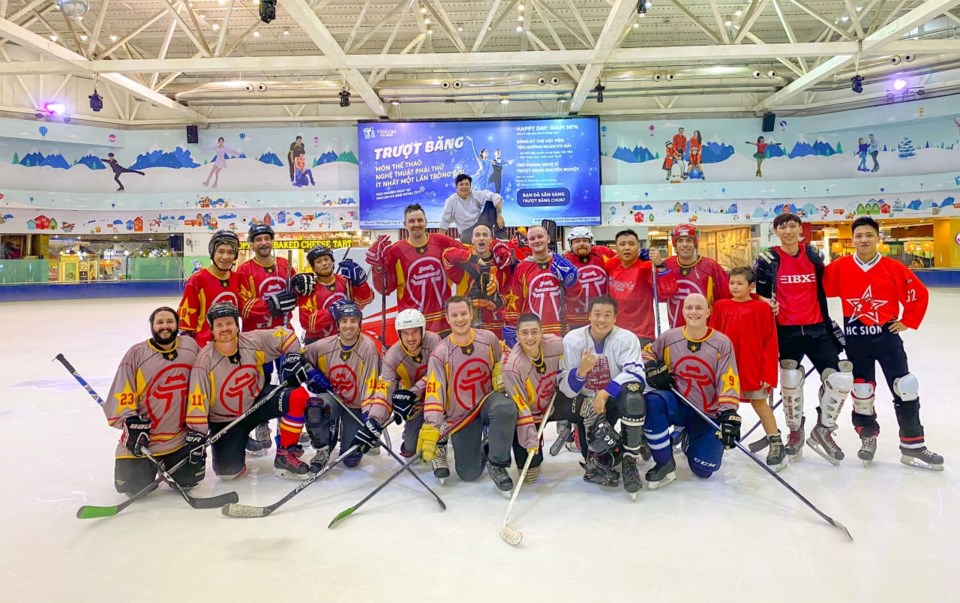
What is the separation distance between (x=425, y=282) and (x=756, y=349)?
81.0 inches

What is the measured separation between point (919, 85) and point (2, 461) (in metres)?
17.1

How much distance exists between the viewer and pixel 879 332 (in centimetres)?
294

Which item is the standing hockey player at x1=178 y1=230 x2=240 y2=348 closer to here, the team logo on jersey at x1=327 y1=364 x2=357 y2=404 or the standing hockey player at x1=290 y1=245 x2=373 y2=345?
the standing hockey player at x1=290 y1=245 x2=373 y2=345

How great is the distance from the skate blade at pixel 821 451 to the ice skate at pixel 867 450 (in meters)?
0.13

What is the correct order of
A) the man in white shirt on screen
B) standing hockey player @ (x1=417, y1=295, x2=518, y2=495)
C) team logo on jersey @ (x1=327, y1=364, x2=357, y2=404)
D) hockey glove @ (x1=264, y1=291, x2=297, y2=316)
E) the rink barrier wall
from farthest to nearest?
the rink barrier wall, the man in white shirt on screen, hockey glove @ (x1=264, y1=291, x2=297, y2=316), team logo on jersey @ (x1=327, y1=364, x2=357, y2=404), standing hockey player @ (x1=417, y1=295, x2=518, y2=495)

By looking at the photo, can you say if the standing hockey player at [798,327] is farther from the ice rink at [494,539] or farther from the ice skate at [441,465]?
the ice skate at [441,465]

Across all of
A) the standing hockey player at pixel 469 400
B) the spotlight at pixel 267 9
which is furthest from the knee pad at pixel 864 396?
the spotlight at pixel 267 9

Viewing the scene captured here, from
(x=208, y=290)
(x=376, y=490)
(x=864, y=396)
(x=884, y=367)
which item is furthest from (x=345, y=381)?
(x=884, y=367)

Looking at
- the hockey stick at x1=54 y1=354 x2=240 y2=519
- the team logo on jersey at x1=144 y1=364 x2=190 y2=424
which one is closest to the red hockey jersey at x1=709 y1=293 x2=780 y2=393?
the hockey stick at x1=54 y1=354 x2=240 y2=519

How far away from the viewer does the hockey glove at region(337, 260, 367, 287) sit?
344 centimetres

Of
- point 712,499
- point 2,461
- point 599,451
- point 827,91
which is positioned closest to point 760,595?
point 712,499

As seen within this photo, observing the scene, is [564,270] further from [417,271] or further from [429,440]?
[429,440]

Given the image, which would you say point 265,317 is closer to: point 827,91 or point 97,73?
point 97,73

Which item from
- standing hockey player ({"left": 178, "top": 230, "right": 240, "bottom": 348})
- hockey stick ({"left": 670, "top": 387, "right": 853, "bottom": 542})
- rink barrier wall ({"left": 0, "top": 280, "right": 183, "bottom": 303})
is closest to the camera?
hockey stick ({"left": 670, "top": 387, "right": 853, "bottom": 542})
